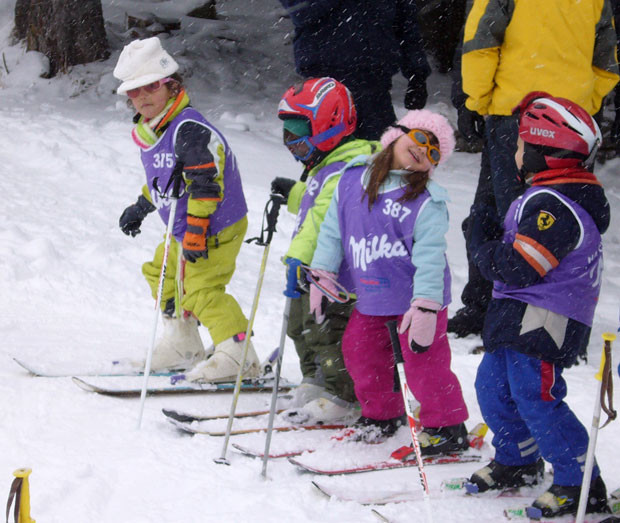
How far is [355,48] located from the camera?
5.19 m

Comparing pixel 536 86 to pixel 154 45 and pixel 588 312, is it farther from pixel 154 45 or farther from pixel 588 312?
pixel 154 45

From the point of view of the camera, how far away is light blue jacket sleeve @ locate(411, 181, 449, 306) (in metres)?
3.21

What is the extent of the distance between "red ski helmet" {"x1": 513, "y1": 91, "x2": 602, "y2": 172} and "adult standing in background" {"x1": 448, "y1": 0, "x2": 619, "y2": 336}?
1.34m

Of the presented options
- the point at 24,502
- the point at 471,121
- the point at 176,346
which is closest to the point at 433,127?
the point at 471,121

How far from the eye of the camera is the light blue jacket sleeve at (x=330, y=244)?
3564 mm

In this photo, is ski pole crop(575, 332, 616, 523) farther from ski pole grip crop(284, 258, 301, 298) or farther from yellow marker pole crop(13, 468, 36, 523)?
yellow marker pole crop(13, 468, 36, 523)

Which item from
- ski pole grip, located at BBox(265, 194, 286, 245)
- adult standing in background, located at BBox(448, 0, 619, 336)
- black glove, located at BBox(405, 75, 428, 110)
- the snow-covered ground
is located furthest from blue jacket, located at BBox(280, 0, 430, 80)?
the snow-covered ground

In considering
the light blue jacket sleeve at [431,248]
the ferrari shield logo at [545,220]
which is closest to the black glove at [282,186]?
the light blue jacket sleeve at [431,248]

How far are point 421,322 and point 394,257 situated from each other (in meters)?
0.39

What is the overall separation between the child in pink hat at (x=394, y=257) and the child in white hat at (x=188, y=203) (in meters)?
0.93

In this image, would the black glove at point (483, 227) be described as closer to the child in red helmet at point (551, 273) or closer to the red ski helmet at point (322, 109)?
the child in red helmet at point (551, 273)

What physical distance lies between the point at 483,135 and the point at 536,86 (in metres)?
0.62

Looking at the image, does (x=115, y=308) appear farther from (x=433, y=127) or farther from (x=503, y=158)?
(x=433, y=127)

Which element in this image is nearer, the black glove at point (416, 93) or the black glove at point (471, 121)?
the black glove at point (471, 121)
